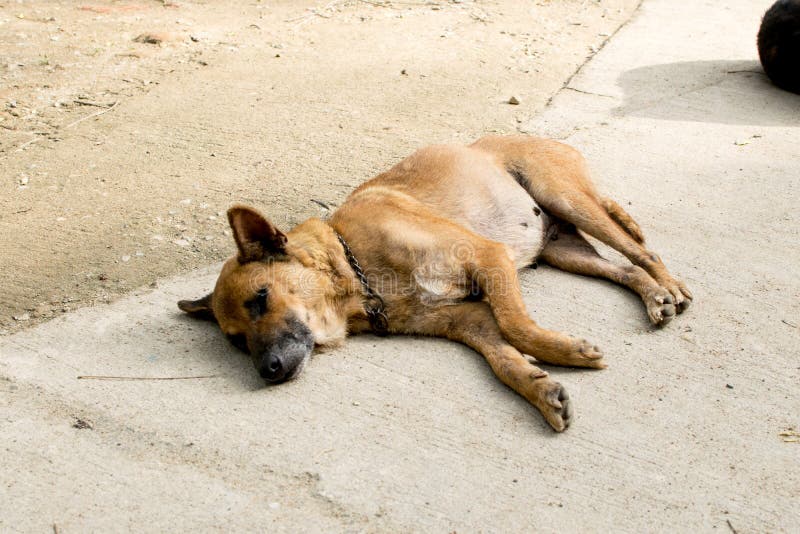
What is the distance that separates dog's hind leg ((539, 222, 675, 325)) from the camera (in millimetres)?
4117

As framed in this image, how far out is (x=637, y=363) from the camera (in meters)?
3.79

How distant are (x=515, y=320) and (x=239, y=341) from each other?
4.58 ft

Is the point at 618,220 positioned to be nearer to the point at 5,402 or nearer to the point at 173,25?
the point at 5,402

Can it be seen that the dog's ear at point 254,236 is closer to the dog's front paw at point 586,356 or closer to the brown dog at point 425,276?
the brown dog at point 425,276

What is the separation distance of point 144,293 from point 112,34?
464cm

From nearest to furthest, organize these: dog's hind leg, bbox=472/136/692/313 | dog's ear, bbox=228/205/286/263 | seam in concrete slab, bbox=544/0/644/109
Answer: dog's ear, bbox=228/205/286/263 < dog's hind leg, bbox=472/136/692/313 < seam in concrete slab, bbox=544/0/644/109

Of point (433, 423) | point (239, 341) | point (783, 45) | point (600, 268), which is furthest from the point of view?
point (783, 45)

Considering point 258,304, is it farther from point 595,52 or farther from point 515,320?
point 595,52

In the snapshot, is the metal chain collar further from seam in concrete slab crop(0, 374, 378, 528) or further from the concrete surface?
seam in concrete slab crop(0, 374, 378, 528)

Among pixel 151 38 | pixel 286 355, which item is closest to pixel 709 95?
pixel 286 355

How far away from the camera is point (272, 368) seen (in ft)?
12.2

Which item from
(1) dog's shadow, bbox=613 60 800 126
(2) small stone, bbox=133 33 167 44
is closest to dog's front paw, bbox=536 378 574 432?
(1) dog's shadow, bbox=613 60 800 126

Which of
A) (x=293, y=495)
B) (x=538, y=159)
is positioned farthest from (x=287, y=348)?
(x=538, y=159)

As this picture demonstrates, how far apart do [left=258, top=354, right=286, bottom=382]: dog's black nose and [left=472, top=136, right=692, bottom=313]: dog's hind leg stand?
201 cm
